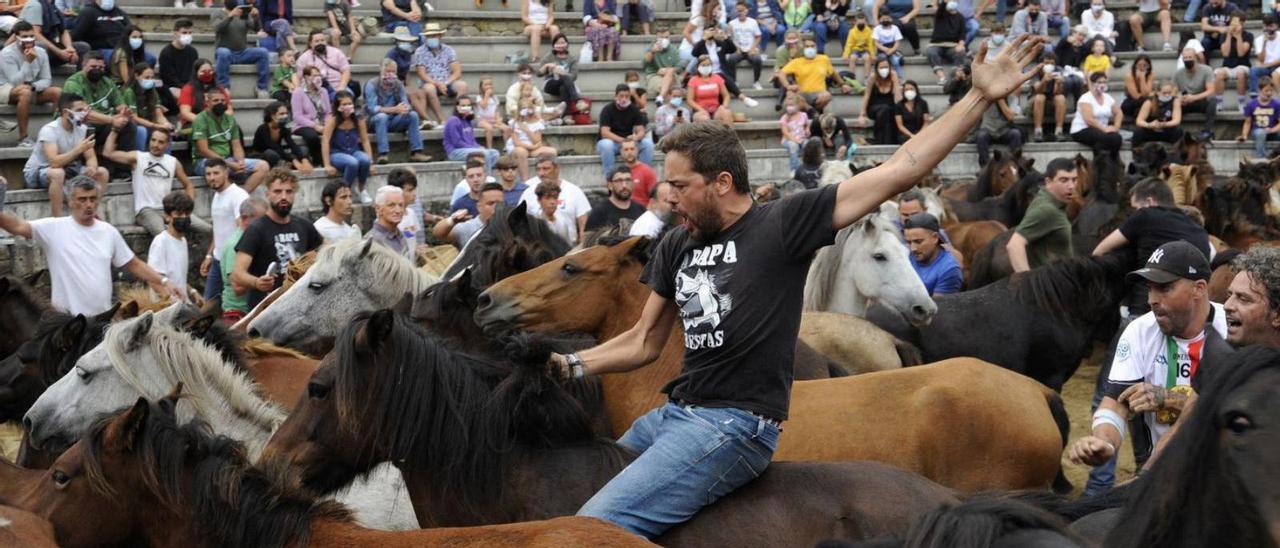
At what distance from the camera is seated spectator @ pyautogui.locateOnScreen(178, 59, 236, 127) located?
51.8 ft

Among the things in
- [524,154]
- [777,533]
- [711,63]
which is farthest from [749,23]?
[777,533]

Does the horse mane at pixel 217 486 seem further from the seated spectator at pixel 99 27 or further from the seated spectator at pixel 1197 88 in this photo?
the seated spectator at pixel 1197 88

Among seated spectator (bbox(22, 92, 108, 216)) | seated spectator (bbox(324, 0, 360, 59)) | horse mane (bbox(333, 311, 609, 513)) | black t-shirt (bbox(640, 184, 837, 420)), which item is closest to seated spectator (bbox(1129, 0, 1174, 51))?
seated spectator (bbox(324, 0, 360, 59))

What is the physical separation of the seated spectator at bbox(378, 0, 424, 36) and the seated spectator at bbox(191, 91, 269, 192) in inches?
225

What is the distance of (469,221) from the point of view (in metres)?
11.0

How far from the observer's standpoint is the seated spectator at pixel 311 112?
16391mm

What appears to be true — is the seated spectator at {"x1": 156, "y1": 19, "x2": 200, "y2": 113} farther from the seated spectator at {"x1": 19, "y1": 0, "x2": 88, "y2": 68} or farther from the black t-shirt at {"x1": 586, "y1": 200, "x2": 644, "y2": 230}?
the black t-shirt at {"x1": 586, "y1": 200, "x2": 644, "y2": 230}

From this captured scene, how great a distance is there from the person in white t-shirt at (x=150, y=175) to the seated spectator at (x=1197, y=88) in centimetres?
1639

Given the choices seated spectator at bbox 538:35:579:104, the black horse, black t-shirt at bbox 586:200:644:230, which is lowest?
the black horse

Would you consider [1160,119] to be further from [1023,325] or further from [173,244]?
[173,244]

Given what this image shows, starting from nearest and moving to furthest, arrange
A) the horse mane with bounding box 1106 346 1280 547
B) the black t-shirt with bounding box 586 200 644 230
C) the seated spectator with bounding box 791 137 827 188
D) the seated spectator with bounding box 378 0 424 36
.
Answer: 1. the horse mane with bounding box 1106 346 1280 547
2. the black t-shirt with bounding box 586 200 644 230
3. the seated spectator with bounding box 791 137 827 188
4. the seated spectator with bounding box 378 0 424 36

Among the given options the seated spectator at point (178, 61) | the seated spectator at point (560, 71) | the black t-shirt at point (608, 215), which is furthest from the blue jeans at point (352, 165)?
the seated spectator at point (560, 71)

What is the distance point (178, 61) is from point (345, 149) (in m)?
2.23

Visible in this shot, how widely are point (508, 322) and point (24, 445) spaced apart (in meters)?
2.50
